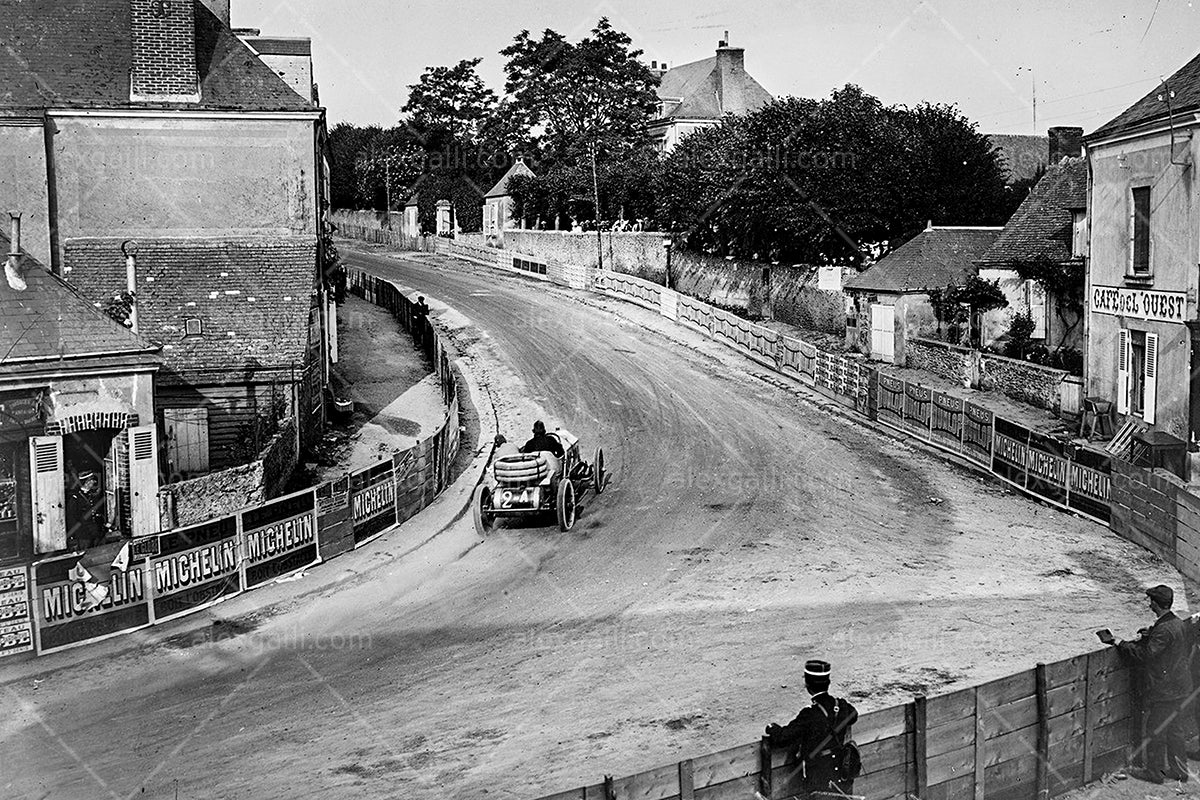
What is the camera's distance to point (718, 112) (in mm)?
82875

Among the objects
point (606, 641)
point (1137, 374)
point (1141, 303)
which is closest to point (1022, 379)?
point (1137, 374)

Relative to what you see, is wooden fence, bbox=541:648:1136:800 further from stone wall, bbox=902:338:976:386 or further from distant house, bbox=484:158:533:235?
distant house, bbox=484:158:533:235

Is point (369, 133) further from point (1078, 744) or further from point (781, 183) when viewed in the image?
point (1078, 744)

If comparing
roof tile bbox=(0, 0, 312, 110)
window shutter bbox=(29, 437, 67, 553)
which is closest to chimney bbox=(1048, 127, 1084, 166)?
roof tile bbox=(0, 0, 312, 110)

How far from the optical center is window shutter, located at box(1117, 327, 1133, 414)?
27.0m

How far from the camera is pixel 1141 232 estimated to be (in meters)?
26.4

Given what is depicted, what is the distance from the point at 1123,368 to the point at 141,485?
21.7 meters

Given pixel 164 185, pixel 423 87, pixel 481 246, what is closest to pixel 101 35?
pixel 164 185

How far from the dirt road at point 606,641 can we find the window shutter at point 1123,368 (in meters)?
4.92

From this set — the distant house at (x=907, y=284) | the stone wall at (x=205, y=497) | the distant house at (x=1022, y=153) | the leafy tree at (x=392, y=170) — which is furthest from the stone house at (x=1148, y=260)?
the leafy tree at (x=392, y=170)

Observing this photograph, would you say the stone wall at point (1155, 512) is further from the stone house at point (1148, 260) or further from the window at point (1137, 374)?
the window at point (1137, 374)

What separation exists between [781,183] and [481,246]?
93.9ft

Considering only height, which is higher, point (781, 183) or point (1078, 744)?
point (781, 183)

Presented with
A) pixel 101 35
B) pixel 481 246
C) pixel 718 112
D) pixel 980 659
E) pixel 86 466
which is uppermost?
pixel 718 112
